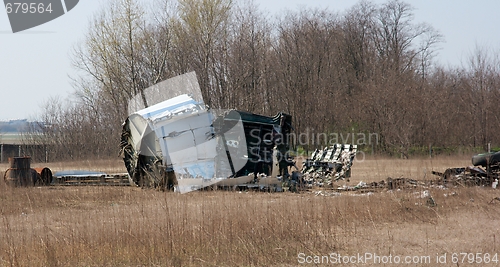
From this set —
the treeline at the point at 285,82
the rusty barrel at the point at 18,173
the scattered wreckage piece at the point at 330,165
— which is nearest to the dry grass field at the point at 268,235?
the rusty barrel at the point at 18,173

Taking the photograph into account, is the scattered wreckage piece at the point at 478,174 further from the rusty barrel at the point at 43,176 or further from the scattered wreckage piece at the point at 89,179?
the rusty barrel at the point at 43,176

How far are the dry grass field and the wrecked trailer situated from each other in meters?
4.62

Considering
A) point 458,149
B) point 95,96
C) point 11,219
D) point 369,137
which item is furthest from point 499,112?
point 11,219

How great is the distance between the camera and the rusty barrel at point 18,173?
17656 millimetres

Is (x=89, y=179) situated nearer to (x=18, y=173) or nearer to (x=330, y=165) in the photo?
(x=18, y=173)

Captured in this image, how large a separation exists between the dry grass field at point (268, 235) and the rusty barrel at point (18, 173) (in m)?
6.01

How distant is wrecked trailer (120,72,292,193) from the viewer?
16609 mm

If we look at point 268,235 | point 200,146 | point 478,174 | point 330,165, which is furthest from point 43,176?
point 478,174

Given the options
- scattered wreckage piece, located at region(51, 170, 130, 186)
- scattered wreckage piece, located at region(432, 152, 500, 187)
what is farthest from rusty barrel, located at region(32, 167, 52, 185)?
scattered wreckage piece, located at region(432, 152, 500, 187)

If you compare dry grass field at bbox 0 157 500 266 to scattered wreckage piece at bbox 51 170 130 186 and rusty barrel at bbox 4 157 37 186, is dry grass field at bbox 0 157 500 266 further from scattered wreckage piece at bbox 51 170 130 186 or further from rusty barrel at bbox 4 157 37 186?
scattered wreckage piece at bbox 51 170 130 186

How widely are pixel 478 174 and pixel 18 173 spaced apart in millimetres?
14205

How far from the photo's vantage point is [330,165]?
1928 cm

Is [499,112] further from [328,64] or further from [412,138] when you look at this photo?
[328,64]

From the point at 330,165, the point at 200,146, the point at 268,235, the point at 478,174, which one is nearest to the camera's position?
the point at 268,235
